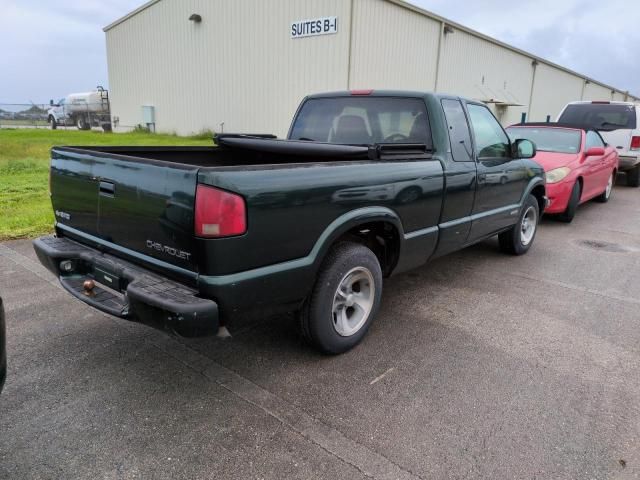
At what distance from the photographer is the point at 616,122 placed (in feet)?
39.4

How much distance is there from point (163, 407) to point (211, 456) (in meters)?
0.55

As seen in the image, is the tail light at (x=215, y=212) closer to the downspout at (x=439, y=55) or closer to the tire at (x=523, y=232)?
the tire at (x=523, y=232)

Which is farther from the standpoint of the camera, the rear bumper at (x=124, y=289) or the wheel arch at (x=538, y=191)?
the wheel arch at (x=538, y=191)

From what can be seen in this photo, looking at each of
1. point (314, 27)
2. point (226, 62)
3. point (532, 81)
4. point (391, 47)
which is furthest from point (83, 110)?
point (532, 81)

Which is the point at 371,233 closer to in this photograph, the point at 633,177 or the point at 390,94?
the point at 390,94

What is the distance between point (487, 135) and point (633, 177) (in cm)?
1057

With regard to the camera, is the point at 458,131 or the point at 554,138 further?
the point at 554,138

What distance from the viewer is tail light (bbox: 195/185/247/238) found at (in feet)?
8.09

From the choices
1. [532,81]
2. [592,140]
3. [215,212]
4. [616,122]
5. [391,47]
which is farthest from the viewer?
[532,81]

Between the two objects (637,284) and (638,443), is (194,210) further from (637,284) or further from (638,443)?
(637,284)

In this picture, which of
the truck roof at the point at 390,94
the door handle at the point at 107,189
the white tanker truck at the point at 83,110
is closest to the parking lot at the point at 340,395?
the door handle at the point at 107,189

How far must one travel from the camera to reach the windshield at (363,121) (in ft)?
13.7

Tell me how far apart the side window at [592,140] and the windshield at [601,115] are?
302 cm

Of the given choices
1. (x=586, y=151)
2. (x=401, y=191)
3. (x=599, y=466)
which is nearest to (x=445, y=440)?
(x=599, y=466)
